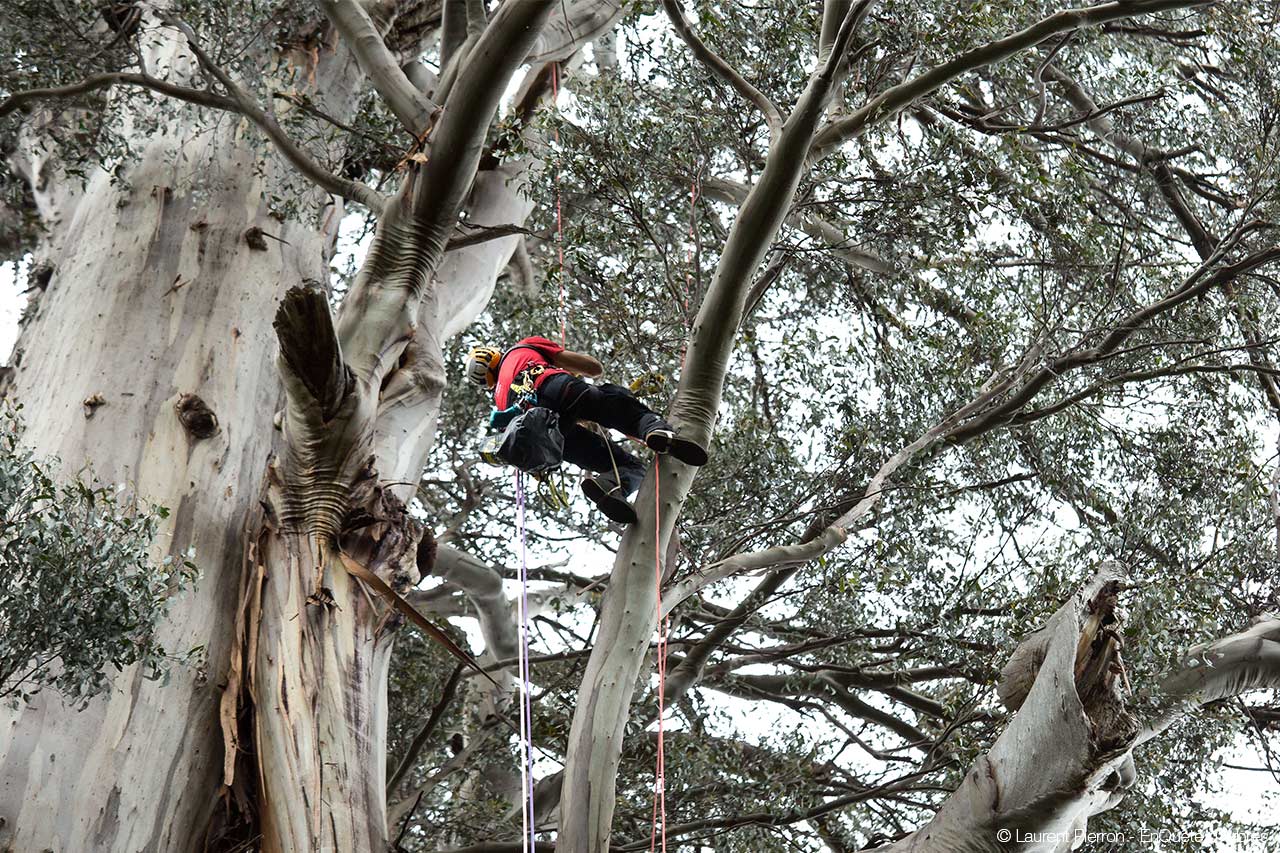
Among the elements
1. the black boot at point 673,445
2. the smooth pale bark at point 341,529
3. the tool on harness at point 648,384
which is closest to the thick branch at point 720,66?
the smooth pale bark at point 341,529

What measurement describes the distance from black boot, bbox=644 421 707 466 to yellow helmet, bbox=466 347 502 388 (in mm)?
1482

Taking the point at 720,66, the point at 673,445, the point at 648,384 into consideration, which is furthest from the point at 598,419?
the point at 720,66

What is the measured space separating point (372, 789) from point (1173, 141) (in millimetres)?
5884

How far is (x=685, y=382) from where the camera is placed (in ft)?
16.0

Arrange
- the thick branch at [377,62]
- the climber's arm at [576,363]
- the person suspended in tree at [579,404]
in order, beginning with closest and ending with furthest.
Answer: the person suspended in tree at [579,404]
the climber's arm at [576,363]
the thick branch at [377,62]

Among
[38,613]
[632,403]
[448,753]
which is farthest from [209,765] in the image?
[448,753]

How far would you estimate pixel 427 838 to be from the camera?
8.68 meters

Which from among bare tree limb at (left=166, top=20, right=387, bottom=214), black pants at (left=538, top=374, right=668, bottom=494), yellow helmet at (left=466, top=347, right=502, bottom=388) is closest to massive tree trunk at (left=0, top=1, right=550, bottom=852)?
yellow helmet at (left=466, top=347, right=502, bottom=388)

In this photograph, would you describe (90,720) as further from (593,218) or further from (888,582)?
(888,582)

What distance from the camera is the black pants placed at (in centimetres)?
518

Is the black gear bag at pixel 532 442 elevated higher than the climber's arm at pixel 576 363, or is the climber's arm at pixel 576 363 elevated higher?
the climber's arm at pixel 576 363

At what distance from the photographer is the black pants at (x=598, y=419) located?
5.18m

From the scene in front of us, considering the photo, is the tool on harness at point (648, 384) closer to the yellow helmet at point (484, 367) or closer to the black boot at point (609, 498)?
the black boot at point (609, 498)

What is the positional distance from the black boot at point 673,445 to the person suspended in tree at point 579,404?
160 millimetres
